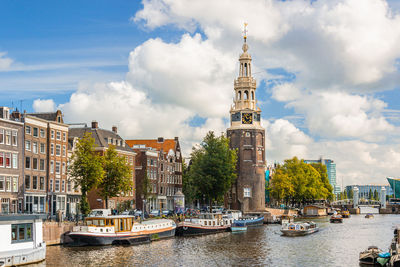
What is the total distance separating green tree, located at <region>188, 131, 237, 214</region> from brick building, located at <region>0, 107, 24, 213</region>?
43.4 metres

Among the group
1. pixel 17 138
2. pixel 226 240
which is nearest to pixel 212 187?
pixel 226 240

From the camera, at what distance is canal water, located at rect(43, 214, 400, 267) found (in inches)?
1861

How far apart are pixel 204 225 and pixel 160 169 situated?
32749mm

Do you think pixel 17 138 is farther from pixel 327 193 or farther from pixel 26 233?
pixel 327 193

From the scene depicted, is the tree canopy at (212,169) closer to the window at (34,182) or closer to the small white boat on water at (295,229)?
the small white boat on water at (295,229)

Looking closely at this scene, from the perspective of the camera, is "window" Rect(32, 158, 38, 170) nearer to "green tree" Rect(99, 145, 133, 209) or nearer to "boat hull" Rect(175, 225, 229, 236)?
"green tree" Rect(99, 145, 133, 209)

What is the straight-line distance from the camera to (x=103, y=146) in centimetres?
8656

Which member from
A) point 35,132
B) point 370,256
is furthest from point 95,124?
point 370,256

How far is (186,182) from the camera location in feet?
417

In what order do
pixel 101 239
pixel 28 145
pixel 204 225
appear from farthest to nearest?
pixel 204 225 < pixel 28 145 < pixel 101 239

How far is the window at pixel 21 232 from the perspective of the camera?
143ft

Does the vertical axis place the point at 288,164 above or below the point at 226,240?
above

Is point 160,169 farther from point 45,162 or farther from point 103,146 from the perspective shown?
point 45,162

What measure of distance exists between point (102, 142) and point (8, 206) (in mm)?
25854
